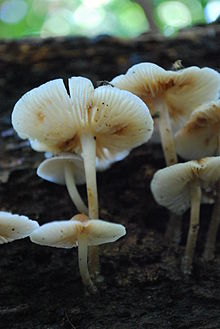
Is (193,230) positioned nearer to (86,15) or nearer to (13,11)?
(13,11)

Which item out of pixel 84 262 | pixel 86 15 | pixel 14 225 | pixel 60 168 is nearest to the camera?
pixel 14 225

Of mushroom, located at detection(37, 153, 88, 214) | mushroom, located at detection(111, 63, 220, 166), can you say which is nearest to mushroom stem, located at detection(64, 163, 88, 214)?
mushroom, located at detection(37, 153, 88, 214)

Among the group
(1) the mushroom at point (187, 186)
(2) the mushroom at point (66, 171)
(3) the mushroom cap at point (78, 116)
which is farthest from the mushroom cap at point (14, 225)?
(1) the mushroom at point (187, 186)

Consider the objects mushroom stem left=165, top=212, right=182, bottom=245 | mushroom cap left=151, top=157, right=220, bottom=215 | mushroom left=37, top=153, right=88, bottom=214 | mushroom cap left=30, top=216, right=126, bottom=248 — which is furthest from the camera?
mushroom stem left=165, top=212, right=182, bottom=245

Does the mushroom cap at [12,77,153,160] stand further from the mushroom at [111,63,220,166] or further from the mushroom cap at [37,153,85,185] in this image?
the mushroom at [111,63,220,166]

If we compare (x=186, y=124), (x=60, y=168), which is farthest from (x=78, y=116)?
(x=186, y=124)

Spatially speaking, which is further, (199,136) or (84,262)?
(199,136)

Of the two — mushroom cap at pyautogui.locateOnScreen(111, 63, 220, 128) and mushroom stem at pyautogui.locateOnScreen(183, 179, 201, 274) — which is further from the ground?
mushroom cap at pyautogui.locateOnScreen(111, 63, 220, 128)

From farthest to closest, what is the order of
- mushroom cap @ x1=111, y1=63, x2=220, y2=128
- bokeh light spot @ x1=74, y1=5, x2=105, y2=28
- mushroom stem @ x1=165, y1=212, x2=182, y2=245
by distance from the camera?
bokeh light spot @ x1=74, y1=5, x2=105, y2=28 → mushroom stem @ x1=165, y1=212, x2=182, y2=245 → mushroom cap @ x1=111, y1=63, x2=220, y2=128

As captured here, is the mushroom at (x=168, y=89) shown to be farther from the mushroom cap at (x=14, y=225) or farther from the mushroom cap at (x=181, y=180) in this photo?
the mushroom cap at (x=14, y=225)
